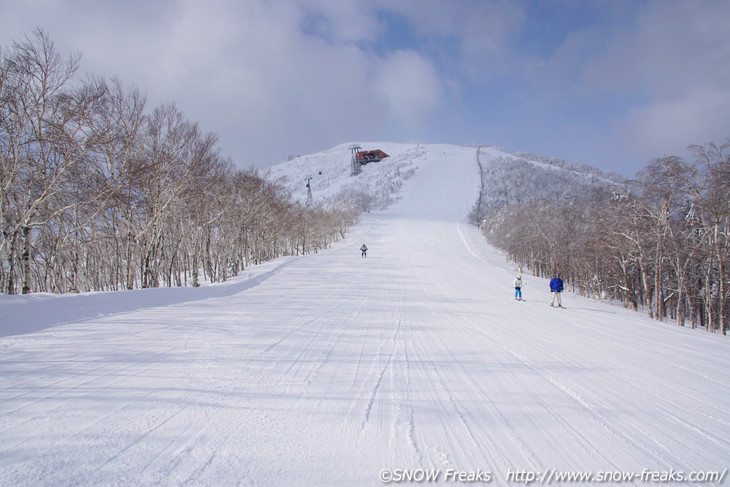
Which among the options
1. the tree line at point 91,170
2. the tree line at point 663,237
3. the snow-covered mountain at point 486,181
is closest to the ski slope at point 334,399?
the tree line at point 91,170

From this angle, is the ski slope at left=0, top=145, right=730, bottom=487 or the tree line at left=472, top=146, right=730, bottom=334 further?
the tree line at left=472, top=146, right=730, bottom=334

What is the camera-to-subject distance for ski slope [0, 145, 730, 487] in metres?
2.69

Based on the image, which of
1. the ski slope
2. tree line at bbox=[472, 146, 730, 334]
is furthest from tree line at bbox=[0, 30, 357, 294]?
tree line at bbox=[472, 146, 730, 334]

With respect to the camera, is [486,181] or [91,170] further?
[486,181]

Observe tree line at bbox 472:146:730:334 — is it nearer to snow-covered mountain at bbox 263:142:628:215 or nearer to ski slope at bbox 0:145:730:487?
ski slope at bbox 0:145:730:487

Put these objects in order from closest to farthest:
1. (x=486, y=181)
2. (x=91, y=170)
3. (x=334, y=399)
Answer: (x=334, y=399), (x=91, y=170), (x=486, y=181)

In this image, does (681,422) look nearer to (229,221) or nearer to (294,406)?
(294,406)

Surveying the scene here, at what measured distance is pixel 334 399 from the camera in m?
3.91

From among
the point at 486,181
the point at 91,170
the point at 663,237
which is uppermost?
the point at 486,181

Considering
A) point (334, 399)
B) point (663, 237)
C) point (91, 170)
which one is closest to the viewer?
point (334, 399)

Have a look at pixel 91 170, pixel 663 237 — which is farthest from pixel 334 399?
pixel 663 237

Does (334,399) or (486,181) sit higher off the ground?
(486,181)

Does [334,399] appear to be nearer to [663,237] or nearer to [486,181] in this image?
[663,237]

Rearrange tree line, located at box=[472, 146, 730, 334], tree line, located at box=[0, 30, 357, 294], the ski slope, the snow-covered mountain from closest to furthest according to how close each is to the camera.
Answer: the ski slope < tree line, located at box=[0, 30, 357, 294] < tree line, located at box=[472, 146, 730, 334] < the snow-covered mountain
